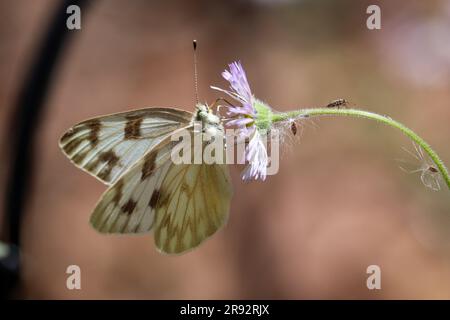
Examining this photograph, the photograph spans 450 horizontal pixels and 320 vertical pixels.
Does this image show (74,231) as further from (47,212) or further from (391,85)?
(391,85)

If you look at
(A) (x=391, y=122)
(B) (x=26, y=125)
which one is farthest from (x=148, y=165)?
(A) (x=391, y=122)

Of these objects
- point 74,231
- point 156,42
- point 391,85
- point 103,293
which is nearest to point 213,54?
point 156,42

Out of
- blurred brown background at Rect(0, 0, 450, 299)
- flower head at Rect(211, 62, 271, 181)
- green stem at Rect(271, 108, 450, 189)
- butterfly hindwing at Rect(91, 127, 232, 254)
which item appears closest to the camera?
green stem at Rect(271, 108, 450, 189)

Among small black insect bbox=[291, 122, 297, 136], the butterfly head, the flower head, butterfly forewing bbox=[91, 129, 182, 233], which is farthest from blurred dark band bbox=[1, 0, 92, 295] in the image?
small black insect bbox=[291, 122, 297, 136]

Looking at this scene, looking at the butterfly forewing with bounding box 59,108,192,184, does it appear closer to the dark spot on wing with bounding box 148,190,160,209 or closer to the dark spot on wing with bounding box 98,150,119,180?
the dark spot on wing with bounding box 98,150,119,180

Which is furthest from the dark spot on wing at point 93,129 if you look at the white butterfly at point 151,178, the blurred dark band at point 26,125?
the blurred dark band at point 26,125
